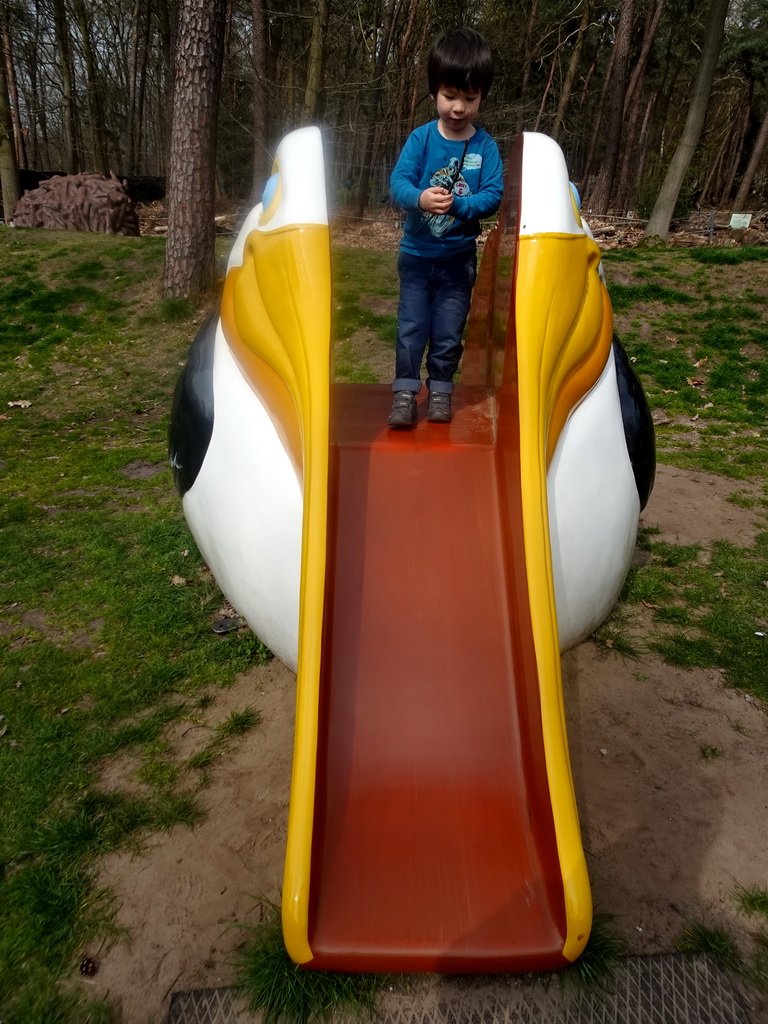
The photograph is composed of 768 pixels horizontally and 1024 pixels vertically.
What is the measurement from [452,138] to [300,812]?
2.47m

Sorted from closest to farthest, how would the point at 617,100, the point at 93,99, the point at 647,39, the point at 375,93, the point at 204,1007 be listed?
1. the point at 204,1007
2. the point at 375,93
3. the point at 617,100
4. the point at 647,39
5. the point at 93,99

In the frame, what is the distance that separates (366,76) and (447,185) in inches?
662

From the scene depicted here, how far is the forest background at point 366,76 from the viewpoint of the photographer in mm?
14328

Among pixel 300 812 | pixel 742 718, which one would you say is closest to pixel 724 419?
pixel 742 718

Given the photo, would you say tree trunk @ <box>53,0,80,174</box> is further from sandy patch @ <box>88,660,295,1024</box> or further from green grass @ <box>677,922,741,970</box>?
green grass @ <box>677,922,741,970</box>

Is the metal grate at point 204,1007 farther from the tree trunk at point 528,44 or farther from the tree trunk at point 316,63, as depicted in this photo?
the tree trunk at point 528,44

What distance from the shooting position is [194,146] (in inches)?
292

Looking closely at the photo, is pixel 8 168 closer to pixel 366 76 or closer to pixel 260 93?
pixel 260 93

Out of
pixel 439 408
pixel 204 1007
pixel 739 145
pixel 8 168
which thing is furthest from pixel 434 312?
pixel 739 145

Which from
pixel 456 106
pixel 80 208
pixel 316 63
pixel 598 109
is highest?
pixel 598 109

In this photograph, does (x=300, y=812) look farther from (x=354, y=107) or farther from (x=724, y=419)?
(x=354, y=107)

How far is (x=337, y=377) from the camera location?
745 centimetres

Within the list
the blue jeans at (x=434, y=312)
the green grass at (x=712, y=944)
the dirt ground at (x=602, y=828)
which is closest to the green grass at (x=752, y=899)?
the dirt ground at (x=602, y=828)

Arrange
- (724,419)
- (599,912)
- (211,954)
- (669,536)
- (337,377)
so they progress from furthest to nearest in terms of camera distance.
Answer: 1. (337,377)
2. (724,419)
3. (669,536)
4. (599,912)
5. (211,954)
